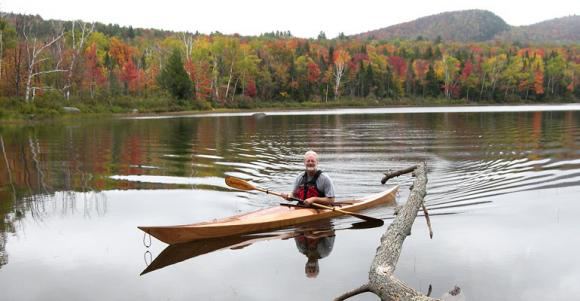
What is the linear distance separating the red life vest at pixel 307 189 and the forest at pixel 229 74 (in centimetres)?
3548

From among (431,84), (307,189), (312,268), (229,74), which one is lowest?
(312,268)

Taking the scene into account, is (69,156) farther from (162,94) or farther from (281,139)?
(162,94)

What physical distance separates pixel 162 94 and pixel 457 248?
58635 millimetres

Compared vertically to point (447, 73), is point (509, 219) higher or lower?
lower

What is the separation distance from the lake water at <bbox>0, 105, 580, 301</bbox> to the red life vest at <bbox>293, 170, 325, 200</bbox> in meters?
0.69

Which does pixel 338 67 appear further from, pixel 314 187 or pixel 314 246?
pixel 314 246

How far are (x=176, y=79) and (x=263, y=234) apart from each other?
5448cm

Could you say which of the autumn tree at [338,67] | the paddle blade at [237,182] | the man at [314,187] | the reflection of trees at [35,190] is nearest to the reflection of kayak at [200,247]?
the man at [314,187]

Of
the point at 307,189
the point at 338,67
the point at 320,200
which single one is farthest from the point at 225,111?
the point at 320,200

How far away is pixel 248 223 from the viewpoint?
9.98 meters

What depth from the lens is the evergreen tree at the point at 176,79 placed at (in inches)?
2466

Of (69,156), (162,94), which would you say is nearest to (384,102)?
(162,94)

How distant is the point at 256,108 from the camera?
7750 centimetres

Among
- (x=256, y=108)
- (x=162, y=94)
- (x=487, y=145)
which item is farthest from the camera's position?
(x=256, y=108)
